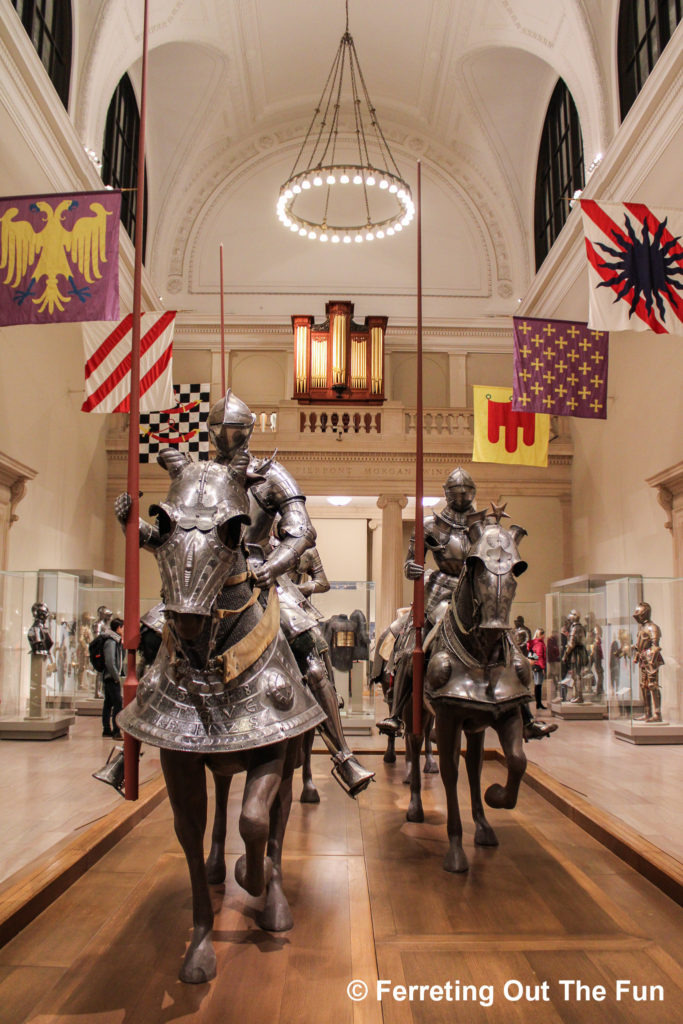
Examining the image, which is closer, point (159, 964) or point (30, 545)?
point (159, 964)

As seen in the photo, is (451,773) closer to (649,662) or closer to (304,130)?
(649,662)

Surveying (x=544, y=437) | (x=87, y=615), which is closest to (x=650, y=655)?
(x=544, y=437)

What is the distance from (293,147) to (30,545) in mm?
12876

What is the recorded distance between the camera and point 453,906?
11.3 feet

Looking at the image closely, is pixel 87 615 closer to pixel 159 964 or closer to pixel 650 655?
pixel 650 655

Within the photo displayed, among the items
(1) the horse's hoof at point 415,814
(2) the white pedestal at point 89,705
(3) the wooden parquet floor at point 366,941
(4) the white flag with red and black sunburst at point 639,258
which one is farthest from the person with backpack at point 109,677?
(4) the white flag with red and black sunburst at point 639,258

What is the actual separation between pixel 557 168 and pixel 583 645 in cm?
1075

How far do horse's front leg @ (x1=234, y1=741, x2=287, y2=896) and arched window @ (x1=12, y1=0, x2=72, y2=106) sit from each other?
39.8 feet

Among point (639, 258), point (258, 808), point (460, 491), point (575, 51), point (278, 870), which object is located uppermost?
point (575, 51)

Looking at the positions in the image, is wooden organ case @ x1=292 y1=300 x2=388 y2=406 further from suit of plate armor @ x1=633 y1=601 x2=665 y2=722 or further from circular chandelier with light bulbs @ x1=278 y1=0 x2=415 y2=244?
suit of plate armor @ x1=633 y1=601 x2=665 y2=722

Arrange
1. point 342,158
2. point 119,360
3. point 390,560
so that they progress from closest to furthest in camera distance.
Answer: point 119,360 < point 390,560 < point 342,158

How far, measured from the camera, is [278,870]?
3424mm

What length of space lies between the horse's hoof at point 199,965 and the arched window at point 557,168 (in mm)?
15218

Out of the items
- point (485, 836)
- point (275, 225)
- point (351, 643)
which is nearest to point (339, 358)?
point (275, 225)
